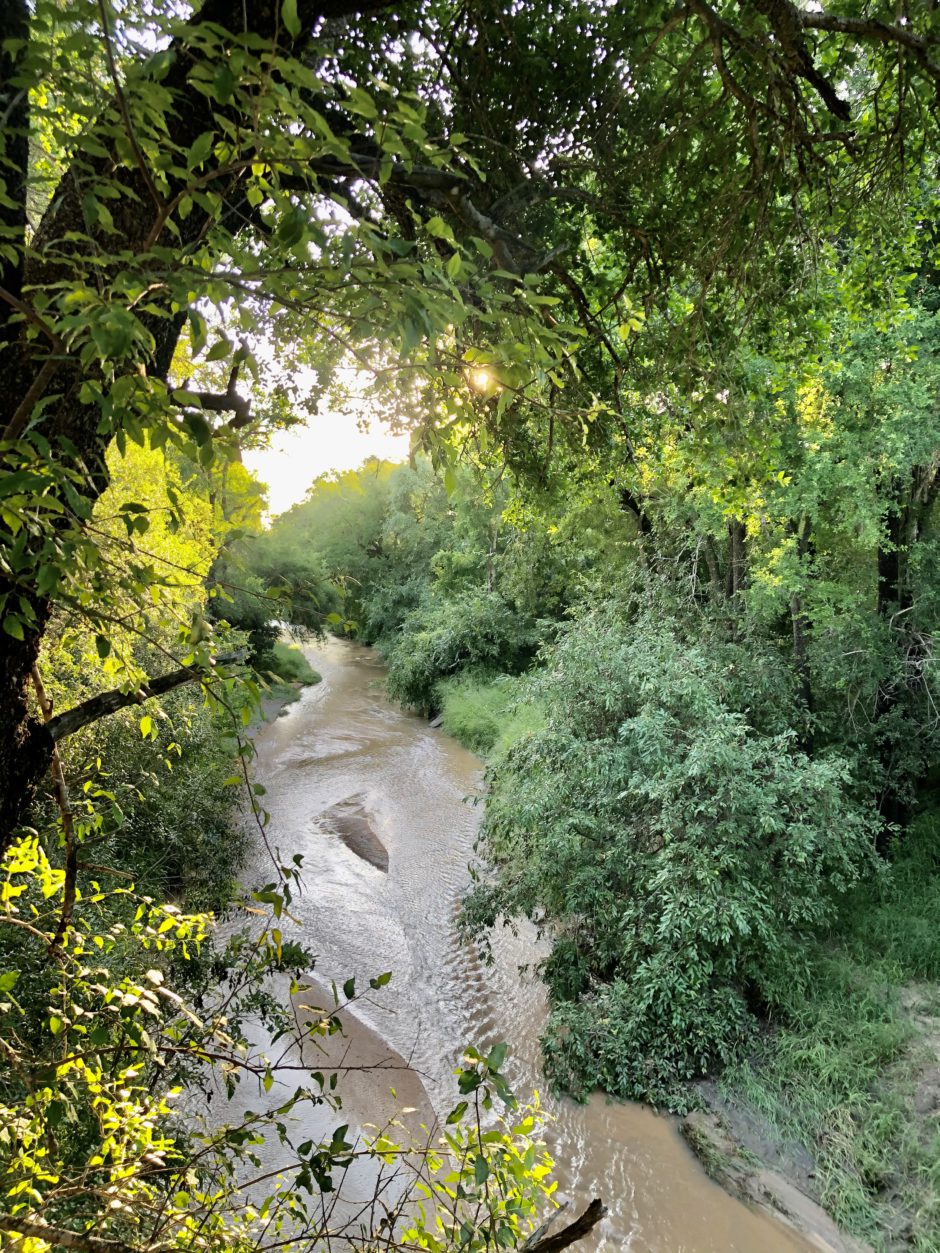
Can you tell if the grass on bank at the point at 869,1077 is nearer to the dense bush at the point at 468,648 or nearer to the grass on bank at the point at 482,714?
the grass on bank at the point at 482,714

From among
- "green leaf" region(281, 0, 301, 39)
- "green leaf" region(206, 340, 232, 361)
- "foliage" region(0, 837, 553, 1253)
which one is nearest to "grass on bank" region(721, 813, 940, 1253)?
"foliage" region(0, 837, 553, 1253)

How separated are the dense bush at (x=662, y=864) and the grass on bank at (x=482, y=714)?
5.05 meters

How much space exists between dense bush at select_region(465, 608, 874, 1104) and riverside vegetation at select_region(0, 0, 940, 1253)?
5 centimetres

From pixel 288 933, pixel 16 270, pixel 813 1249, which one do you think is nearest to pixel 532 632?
pixel 288 933

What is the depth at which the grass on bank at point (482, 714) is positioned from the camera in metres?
13.5

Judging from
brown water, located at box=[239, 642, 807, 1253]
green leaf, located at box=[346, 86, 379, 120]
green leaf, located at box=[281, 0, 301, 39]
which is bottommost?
brown water, located at box=[239, 642, 807, 1253]

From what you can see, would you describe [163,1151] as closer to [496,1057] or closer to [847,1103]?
[496,1057]

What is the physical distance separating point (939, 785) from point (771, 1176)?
5.99 meters

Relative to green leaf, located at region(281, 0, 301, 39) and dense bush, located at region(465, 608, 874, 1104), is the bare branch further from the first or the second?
dense bush, located at region(465, 608, 874, 1104)

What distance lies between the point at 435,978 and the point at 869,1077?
12.8 ft

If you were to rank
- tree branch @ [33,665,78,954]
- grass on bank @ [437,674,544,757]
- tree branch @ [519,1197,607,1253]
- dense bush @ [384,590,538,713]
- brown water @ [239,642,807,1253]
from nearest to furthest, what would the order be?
tree branch @ [519,1197,607,1253] → tree branch @ [33,665,78,954] → brown water @ [239,642,807,1253] → grass on bank @ [437,674,544,757] → dense bush @ [384,590,538,713]

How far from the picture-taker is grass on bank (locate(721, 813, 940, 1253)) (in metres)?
4.96

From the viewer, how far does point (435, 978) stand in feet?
24.7

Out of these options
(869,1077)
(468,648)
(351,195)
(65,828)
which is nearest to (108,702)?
(65,828)
